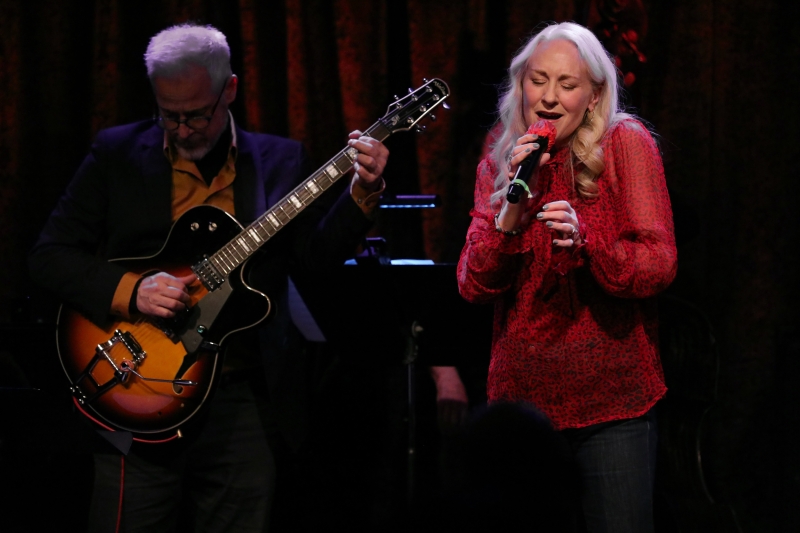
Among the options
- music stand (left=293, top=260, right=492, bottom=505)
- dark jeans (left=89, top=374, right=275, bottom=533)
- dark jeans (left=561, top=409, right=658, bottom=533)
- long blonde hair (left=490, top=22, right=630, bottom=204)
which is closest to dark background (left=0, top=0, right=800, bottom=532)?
music stand (left=293, top=260, right=492, bottom=505)

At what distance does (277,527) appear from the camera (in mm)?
3344

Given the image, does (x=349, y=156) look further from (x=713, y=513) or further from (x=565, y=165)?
(x=713, y=513)

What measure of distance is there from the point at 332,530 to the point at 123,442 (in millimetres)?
1621

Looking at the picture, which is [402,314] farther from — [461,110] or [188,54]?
[461,110]

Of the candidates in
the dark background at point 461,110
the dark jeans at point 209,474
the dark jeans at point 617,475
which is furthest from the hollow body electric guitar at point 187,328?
the dark jeans at point 617,475

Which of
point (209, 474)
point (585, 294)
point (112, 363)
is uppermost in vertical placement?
point (585, 294)

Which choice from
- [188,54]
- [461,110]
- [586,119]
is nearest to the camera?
[586,119]

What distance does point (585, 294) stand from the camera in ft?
6.20

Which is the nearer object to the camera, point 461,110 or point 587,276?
point 587,276

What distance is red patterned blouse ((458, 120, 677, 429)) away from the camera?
182 cm

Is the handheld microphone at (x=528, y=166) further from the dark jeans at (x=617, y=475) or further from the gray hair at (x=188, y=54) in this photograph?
the gray hair at (x=188, y=54)

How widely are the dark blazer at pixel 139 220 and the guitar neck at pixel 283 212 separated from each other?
0.08 meters

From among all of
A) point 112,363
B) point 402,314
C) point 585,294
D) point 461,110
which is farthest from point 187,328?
point 461,110

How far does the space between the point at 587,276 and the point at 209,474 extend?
1.39 m
